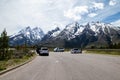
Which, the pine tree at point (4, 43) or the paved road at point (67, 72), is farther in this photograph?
the pine tree at point (4, 43)

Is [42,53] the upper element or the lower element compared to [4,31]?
lower

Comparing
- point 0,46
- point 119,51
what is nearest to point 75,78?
point 119,51

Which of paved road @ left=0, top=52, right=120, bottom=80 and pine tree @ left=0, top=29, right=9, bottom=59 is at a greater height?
pine tree @ left=0, top=29, right=9, bottom=59

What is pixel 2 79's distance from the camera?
1424cm

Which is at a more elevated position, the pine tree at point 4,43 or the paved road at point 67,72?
the pine tree at point 4,43

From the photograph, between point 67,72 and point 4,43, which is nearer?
point 67,72

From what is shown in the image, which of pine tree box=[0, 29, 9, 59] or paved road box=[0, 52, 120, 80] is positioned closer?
paved road box=[0, 52, 120, 80]

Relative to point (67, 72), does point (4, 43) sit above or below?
above

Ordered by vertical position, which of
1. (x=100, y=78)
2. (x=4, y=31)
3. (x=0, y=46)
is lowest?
(x=100, y=78)

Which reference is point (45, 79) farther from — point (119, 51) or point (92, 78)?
point (119, 51)

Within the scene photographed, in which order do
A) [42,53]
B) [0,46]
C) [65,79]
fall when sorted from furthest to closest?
[0,46]
[42,53]
[65,79]

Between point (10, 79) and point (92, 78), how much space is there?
179 inches

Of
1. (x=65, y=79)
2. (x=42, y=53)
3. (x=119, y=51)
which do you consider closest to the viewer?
(x=65, y=79)

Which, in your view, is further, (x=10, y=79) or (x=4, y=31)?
(x=4, y=31)
